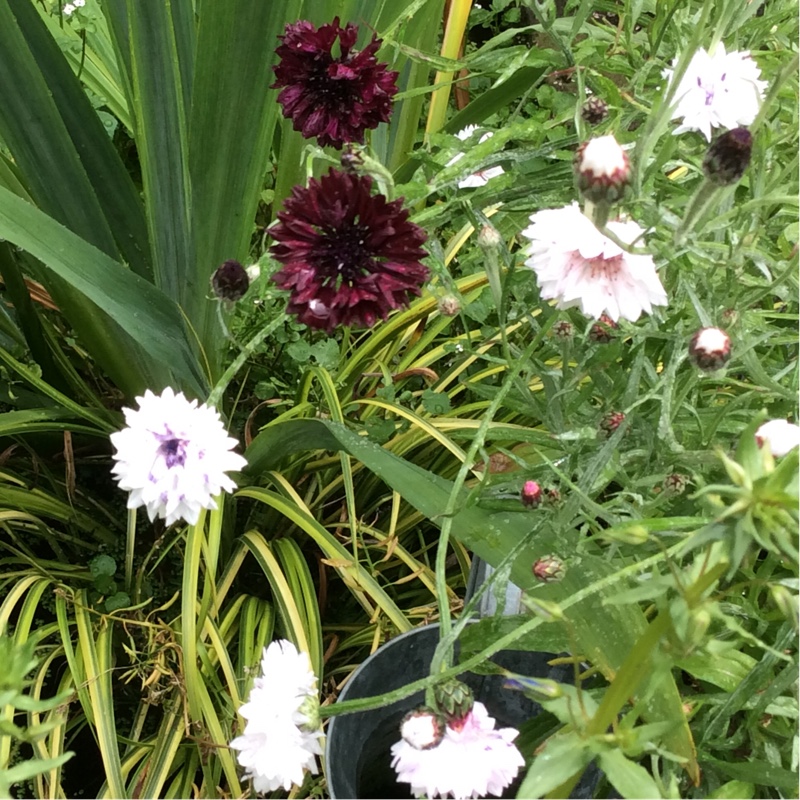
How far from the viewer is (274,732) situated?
39cm

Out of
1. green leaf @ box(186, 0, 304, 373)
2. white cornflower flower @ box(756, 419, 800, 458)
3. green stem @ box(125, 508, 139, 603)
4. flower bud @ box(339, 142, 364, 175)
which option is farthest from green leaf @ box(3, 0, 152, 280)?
white cornflower flower @ box(756, 419, 800, 458)

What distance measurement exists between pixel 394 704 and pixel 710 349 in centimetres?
34

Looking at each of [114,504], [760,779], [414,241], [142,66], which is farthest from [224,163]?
[760,779]

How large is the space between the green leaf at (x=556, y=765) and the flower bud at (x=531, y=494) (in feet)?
0.50

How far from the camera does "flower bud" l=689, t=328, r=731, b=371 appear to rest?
0.36 meters

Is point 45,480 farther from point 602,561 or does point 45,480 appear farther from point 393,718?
point 602,561

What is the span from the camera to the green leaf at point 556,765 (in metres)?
0.27

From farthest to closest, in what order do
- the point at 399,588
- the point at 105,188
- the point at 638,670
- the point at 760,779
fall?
1. the point at 399,588
2. the point at 105,188
3. the point at 760,779
4. the point at 638,670

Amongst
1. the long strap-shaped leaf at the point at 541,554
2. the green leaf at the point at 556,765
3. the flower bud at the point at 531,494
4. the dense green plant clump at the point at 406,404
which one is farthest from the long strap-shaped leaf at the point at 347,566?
the green leaf at the point at 556,765

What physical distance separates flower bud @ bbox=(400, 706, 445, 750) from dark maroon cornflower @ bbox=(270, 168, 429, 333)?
0.19 metres

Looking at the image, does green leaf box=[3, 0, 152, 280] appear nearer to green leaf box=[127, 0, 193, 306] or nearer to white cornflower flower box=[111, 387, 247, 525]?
green leaf box=[127, 0, 193, 306]

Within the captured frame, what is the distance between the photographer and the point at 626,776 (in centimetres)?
26

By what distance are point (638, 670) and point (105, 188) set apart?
640mm

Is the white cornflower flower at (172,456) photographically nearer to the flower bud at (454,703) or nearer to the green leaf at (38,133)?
the flower bud at (454,703)
